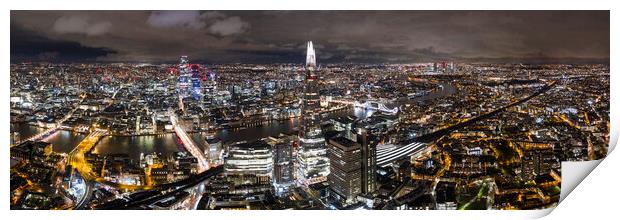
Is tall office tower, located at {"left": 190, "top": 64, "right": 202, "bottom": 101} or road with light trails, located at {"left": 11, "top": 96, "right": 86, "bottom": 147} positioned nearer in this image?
road with light trails, located at {"left": 11, "top": 96, "right": 86, "bottom": 147}

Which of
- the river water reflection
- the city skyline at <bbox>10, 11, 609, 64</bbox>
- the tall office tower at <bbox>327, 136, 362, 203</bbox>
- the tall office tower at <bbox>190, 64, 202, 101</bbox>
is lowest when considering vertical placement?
the tall office tower at <bbox>327, 136, 362, 203</bbox>

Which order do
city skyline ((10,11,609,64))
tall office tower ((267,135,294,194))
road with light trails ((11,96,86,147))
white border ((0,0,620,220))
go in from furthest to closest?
tall office tower ((267,135,294,194))
road with light trails ((11,96,86,147))
city skyline ((10,11,609,64))
white border ((0,0,620,220))

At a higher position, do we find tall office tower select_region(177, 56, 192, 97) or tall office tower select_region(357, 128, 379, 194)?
tall office tower select_region(177, 56, 192, 97)

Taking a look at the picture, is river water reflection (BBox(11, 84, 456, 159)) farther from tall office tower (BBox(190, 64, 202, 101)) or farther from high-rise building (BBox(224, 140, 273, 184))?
tall office tower (BBox(190, 64, 202, 101))

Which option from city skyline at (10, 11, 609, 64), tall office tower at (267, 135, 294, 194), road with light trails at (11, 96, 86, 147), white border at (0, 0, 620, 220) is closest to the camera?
white border at (0, 0, 620, 220)

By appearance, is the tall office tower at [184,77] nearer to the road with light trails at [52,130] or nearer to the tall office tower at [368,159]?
the road with light trails at [52,130]

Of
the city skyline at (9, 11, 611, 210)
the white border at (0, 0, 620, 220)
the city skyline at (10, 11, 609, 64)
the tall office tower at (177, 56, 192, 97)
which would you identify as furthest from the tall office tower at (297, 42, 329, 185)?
the tall office tower at (177, 56, 192, 97)

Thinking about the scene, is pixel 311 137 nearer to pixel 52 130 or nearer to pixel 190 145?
pixel 190 145
